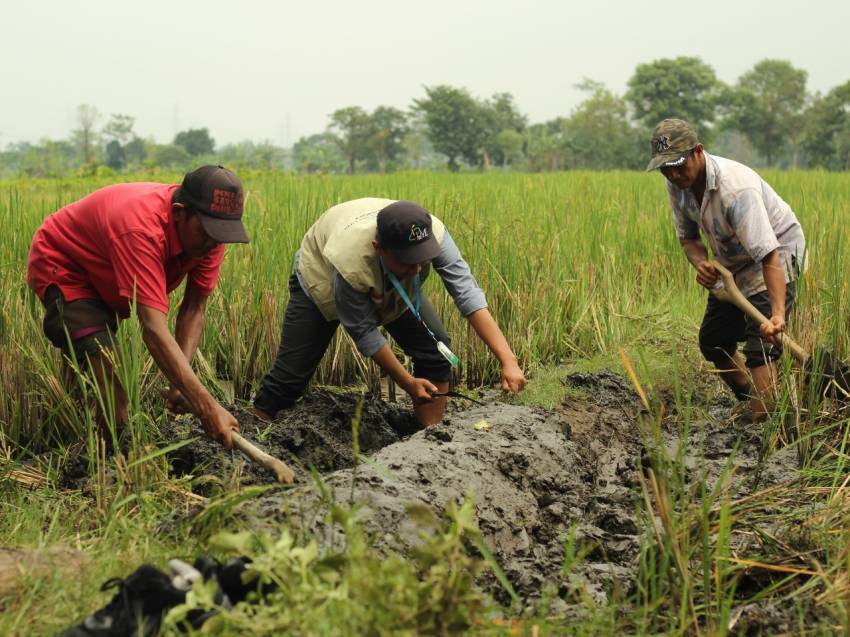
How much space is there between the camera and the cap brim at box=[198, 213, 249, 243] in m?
2.84

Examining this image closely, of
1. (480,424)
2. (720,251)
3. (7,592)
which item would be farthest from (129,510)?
(720,251)

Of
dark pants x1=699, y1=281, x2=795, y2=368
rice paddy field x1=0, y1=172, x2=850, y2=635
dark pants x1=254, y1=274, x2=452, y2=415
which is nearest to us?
rice paddy field x1=0, y1=172, x2=850, y2=635

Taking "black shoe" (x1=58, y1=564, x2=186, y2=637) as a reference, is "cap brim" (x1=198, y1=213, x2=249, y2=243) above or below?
above

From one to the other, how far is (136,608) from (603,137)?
159 feet

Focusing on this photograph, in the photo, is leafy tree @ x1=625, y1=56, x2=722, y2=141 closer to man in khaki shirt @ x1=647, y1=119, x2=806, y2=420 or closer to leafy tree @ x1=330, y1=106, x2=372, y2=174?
leafy tree @ x1=330, y1=106, x2=372, y2=174

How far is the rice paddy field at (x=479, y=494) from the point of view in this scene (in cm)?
164

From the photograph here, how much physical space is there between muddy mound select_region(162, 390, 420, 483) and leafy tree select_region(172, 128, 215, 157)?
65.0 meters

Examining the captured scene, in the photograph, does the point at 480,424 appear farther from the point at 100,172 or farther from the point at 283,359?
the point at 100,172

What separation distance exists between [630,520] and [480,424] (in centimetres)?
66

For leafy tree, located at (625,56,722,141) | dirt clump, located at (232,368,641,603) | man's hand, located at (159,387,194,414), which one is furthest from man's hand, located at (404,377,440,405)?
leafy tree, located at (625,56,722,141)

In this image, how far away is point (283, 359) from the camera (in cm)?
386

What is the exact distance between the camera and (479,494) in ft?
9.39

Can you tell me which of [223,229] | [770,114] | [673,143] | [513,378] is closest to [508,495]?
[513,378]

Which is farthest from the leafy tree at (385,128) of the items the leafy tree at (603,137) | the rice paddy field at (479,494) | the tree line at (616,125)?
the rice paddy field at (479,494)
